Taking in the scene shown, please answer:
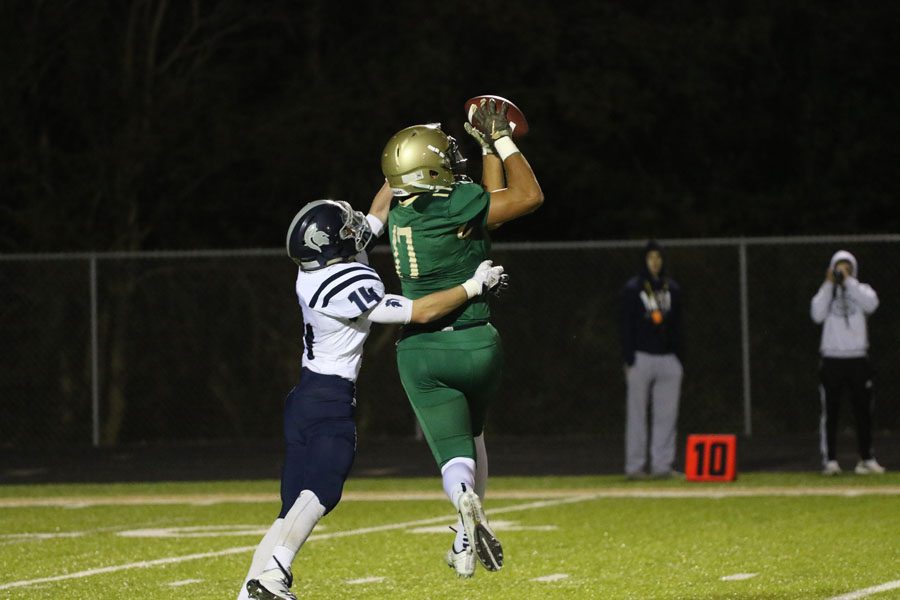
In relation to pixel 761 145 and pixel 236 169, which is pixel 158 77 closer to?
pixel 236 169

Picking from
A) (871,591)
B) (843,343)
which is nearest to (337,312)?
(871,591)

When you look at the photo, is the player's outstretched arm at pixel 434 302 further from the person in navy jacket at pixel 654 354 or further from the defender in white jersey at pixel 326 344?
the person in navy jacket at pixel 654 354

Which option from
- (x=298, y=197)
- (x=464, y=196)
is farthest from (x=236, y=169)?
(x=464, y=196)

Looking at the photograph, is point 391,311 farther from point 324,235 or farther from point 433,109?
point 433,109

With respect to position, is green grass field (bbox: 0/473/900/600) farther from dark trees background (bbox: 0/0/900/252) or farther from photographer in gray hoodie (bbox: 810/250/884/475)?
dark trees background (bbox: 0/0/900/252)

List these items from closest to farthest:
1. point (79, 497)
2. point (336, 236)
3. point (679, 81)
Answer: point (336, 236) → point (79, 497) → point (679, 81)

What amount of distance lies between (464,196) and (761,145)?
1962cm

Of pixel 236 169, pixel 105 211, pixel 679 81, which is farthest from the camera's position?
pixel 679 81

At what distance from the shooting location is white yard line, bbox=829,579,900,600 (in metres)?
8.49

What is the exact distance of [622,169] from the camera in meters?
26.6

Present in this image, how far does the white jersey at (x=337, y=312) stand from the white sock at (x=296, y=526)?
0.55 metres

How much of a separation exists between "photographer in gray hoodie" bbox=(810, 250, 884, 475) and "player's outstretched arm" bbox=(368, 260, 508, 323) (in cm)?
762

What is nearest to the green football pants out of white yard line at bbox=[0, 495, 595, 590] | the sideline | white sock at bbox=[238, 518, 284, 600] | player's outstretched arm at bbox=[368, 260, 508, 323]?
player's outstretched arm at bbox=[368, 260, 508, 323]

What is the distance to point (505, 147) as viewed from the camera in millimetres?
8109
